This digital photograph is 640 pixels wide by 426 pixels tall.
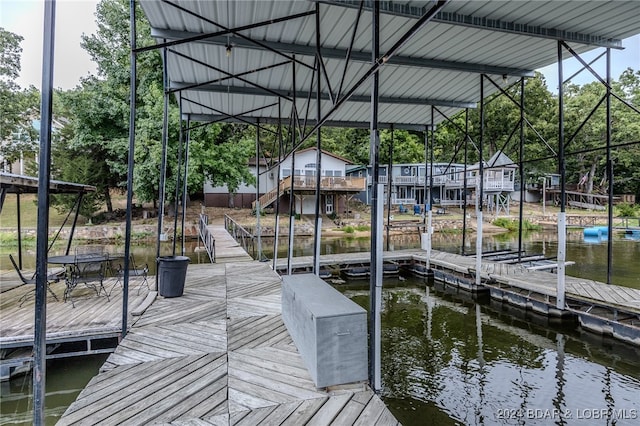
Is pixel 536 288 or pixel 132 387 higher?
pixel 132 387

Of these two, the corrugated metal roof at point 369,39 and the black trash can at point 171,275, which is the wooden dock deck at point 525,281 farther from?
the black trash can at point 171,275

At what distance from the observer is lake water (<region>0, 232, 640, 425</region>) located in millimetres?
4234

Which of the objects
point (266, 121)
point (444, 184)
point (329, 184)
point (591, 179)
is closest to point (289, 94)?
point (266, 121)

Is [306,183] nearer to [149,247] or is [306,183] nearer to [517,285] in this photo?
[149,247]

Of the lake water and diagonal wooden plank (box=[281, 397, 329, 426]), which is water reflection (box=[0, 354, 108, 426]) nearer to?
the lake water

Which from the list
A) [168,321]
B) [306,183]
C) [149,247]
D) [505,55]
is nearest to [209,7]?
[168,321]

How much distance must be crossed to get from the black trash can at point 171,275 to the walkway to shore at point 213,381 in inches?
26.1

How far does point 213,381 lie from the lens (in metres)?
3.05

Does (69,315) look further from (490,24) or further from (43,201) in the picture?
(490,24)

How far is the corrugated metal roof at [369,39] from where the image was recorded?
4867 millimetres

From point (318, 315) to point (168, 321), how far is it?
2748 mm

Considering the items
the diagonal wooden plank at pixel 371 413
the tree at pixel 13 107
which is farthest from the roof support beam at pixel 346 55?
the tree at pixel 13 107

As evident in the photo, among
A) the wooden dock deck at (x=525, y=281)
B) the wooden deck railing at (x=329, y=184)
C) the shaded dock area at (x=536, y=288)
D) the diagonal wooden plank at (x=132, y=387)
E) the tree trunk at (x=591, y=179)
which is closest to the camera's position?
the diagonal wooden plank at (x=132, y=387)

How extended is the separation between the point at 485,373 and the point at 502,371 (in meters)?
0.32
